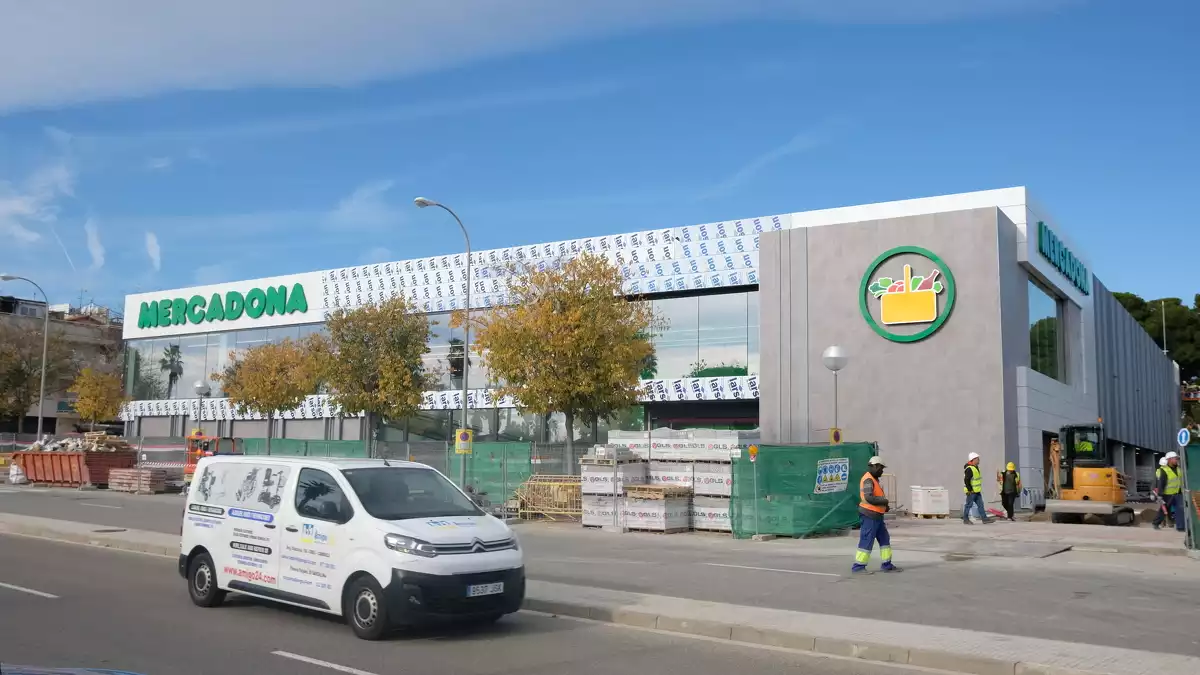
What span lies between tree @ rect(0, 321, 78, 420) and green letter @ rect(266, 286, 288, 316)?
69.0 ft

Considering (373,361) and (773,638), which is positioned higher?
(373,361)

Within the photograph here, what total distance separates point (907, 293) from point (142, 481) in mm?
30225

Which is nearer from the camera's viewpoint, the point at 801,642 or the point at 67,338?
the point at 801,642

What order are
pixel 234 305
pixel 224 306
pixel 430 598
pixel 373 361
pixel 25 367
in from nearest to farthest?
pixel 430 598 → pixel 373 361 → pixel 234 305 → pixel 224 306 → pixel 25 367

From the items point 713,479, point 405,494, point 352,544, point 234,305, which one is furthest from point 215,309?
point 352,544

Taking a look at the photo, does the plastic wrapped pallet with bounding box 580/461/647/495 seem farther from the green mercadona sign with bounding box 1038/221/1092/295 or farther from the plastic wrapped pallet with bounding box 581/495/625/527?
the green mercadona sign with bounding box 1038/221/1092/295

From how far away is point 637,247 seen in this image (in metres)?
45.5

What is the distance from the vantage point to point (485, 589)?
9484 millimetres

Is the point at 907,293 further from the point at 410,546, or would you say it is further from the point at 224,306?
the point at 224,306

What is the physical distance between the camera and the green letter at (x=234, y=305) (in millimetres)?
60062

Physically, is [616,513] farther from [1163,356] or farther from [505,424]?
[1163,356]

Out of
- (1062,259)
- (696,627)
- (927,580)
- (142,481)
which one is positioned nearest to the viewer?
(696,627)

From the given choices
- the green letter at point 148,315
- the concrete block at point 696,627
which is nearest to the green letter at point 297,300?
the green letter at point 148,315

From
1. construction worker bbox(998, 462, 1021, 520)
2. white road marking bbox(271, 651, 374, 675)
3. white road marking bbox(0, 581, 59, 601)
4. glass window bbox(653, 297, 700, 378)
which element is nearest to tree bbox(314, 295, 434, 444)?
glass window bbox(653, 297, 700, 378)
